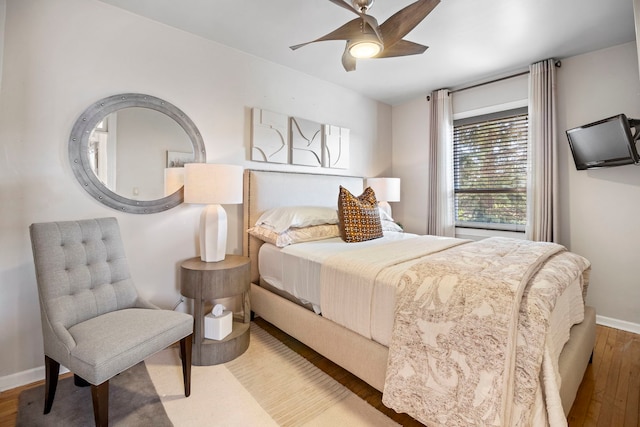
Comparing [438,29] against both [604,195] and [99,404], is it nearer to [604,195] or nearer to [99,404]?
[604,195]

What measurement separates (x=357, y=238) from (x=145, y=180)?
1813 mm

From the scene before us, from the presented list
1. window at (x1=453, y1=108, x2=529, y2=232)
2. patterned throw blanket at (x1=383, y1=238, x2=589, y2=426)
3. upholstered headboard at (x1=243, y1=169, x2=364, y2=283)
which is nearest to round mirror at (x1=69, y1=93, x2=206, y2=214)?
upholstered headboard at (x1=243, y1=169, x2=364, y2=283)

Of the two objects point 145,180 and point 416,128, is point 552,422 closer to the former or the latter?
point 145,180

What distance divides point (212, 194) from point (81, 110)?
106 centimetres

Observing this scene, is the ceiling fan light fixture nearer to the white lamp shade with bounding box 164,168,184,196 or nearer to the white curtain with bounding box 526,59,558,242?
the white lamp shade with bounding box 164,168,184,196


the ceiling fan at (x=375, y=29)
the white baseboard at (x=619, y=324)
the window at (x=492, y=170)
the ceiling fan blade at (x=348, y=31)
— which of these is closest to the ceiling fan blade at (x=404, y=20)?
the ceiling fan at (x=375, y=29)

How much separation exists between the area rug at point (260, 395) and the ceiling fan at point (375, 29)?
2.18m

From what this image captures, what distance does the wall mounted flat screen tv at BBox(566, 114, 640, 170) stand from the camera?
242cm

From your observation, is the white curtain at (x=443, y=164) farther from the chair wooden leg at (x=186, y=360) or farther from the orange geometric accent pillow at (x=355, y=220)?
the chair wooden leg at (x=186, y=360)

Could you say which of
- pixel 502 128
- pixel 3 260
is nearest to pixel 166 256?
pixel 3 260

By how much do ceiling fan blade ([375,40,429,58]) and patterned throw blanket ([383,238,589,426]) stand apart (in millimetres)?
1512

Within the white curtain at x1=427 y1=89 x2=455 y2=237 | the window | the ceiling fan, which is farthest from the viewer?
the white curtain at x1=427 y1=89 x2=455 y2=237

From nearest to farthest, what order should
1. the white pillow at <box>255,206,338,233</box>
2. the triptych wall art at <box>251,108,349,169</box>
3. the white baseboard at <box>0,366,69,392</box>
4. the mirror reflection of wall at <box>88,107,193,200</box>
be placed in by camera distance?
1. the white baseboard at <box>0,366,69,392</box>
2. the mirror reflection of wall at <box>88,107,193,200</box>
3. the white pillow at <box>255,206,338,233</box>
4. the triptych wall art at <box>251,108,349,169</box>


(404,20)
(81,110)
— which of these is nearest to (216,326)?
(81,110)
